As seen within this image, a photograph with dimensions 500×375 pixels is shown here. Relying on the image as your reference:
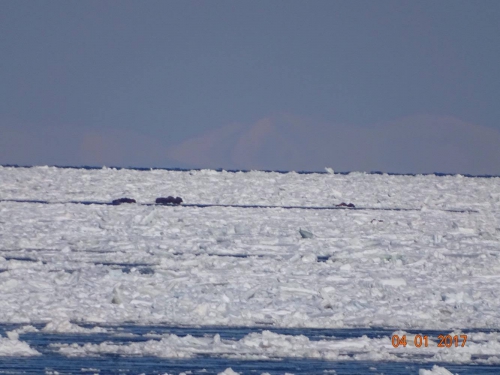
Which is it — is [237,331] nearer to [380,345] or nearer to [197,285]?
[380,345]

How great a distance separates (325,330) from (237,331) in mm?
719

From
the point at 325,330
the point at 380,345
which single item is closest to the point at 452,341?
the point at 380,345

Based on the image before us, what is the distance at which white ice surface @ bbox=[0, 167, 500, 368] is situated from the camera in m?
7.43

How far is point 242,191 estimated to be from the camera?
23.2 meters

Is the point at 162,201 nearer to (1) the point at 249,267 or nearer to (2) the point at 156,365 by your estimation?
(1) the point at 249,267

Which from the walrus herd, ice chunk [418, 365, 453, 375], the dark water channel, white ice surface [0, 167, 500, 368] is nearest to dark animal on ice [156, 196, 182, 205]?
the walrus herd

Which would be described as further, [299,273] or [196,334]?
[299,273]
